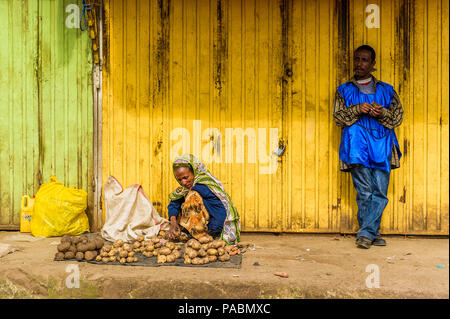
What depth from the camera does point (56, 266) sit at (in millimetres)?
3230

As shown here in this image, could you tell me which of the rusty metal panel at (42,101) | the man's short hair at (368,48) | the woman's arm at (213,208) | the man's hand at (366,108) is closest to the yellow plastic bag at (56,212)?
the rusty metal panel at (42,101)

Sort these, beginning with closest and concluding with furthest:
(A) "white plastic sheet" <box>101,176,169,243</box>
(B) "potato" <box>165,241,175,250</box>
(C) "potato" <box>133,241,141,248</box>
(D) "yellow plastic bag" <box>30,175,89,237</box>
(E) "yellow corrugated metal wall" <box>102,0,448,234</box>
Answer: (B) "potato" <box>165,241,175,250</box>, (C) "potato" <box>133,241,141,248</box>, (A) "white plastic sheet" <box>101,176,169,243</box>, (D) "yellow plastic bag" <box>30,175,89,237</box>, (E) "yellow corrugated metal wall" <box>102,0,448,234</box>

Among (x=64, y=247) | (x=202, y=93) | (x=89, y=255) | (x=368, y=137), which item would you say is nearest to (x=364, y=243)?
(x=368, y=137)

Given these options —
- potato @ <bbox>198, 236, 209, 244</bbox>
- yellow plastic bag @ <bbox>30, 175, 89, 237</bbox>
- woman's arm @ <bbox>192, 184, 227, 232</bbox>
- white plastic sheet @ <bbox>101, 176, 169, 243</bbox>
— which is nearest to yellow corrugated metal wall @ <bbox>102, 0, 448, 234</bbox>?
white plastic sheet @ <bbox>101, 176, 169, 243</bbox>

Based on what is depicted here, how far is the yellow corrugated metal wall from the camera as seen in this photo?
434 cm

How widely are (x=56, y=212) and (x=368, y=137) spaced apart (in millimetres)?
3453

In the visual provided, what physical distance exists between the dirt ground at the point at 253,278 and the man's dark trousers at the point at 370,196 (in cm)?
33

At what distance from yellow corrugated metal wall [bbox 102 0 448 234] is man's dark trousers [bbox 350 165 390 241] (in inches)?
16.4

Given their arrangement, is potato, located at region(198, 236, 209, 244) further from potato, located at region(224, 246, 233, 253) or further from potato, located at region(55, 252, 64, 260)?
potato, located at region(55, 252, 64, 260)

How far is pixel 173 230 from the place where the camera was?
149 inches

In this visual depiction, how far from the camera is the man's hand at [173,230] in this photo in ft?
12.5

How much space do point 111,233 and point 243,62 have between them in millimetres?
2420

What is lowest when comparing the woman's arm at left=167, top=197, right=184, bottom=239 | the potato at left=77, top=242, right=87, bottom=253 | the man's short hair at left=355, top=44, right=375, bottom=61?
the potato at left=77, top=242, right=87, bottom=253

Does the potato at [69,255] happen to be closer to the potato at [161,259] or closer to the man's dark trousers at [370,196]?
the potato at [161,259]
